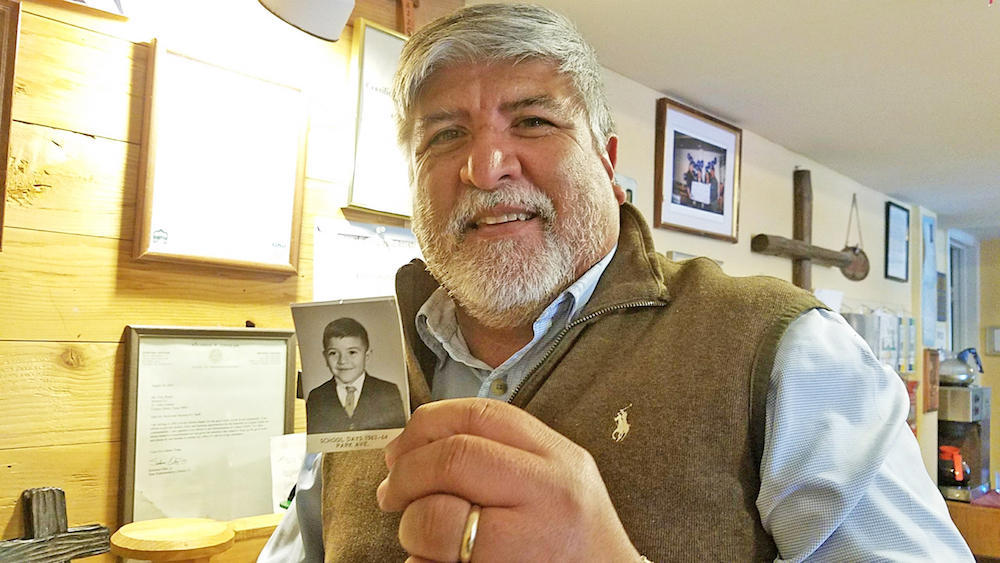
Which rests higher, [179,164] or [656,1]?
[656,1]

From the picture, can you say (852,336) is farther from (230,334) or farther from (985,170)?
(985,170)

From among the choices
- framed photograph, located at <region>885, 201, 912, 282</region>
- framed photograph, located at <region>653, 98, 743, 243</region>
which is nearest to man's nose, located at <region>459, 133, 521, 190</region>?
framed photograph, located at <region>653, 98, 743, 243</region>

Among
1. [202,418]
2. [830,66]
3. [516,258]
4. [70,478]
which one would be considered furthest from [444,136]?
[830,66]

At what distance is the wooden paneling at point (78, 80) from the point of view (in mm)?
1137

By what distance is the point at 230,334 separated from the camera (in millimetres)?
1340

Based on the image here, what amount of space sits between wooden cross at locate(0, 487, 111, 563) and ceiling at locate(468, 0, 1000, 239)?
1552 millimetres

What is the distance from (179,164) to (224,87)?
0.19 metres

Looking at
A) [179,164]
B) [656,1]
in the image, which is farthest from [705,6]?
[179,164]

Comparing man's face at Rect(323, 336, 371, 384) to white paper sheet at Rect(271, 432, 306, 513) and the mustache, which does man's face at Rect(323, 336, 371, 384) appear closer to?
the mustache

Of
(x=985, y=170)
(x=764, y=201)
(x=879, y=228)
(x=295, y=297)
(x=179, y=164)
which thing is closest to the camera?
(x=179, y=164)

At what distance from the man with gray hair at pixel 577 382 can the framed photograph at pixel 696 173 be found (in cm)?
142

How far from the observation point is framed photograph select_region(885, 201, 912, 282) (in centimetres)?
398

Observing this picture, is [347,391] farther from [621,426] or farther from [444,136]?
[444,136]

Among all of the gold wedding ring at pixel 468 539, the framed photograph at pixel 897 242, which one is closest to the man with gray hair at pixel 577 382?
the gold wedding ring at pixel 468 539
